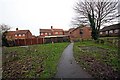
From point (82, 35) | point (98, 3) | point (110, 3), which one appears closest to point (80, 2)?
point (98, 3)

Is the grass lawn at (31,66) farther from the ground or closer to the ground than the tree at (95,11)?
closer to the ground

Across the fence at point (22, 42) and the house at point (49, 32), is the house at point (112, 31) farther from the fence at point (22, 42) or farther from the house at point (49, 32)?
the fence at point (22, 42)

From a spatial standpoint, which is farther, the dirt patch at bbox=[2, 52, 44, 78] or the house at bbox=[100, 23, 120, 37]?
the house at bbox=[100, 23, 120, 37]

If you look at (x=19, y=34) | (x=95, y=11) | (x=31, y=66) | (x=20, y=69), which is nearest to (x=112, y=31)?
(x=95, y=11)

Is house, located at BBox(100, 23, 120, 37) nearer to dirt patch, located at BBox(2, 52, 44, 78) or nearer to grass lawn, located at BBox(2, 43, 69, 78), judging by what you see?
grass lawn, located at BBox(2, 43, 69, 78)

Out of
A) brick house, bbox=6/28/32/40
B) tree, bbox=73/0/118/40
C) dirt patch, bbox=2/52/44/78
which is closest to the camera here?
dirt patch, bbox=2/52/44/78

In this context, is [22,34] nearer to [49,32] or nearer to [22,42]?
[49,32]

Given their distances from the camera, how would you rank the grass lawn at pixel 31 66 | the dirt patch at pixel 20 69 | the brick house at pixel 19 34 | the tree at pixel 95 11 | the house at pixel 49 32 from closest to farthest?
the grass lawn at pixel 31 66
the dirt patch at pixel 20 69
the tree at pixel 95 11
the brick house at pixel 19 34
the house at pixel 49 32

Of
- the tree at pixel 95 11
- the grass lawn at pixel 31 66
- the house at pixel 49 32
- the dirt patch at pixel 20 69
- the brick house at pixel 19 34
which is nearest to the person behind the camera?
the grass lawn at pixel 31 66

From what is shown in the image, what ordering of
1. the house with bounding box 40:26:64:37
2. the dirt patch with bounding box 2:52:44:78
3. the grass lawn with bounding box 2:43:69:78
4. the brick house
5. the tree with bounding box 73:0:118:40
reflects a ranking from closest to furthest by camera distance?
the grass lawn with bounding box 2:43:69:78, the dirt patch with bounding box 2:52:44:78, the tree with bounding box 73:0:118:40, the brick house, the house with bounding box 40:26:64:37

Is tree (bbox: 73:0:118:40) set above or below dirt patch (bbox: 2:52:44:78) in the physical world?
above

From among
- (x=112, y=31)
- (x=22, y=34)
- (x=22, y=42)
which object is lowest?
(x=22, y=42)

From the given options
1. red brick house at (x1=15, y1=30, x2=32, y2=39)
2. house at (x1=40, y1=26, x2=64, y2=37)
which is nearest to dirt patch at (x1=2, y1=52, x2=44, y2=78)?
red brick house at (x1=15, y1=30, x2=32, y2=39)

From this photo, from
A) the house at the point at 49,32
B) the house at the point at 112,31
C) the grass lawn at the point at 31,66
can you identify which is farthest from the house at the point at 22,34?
the grass lawn at the point at 31,66
